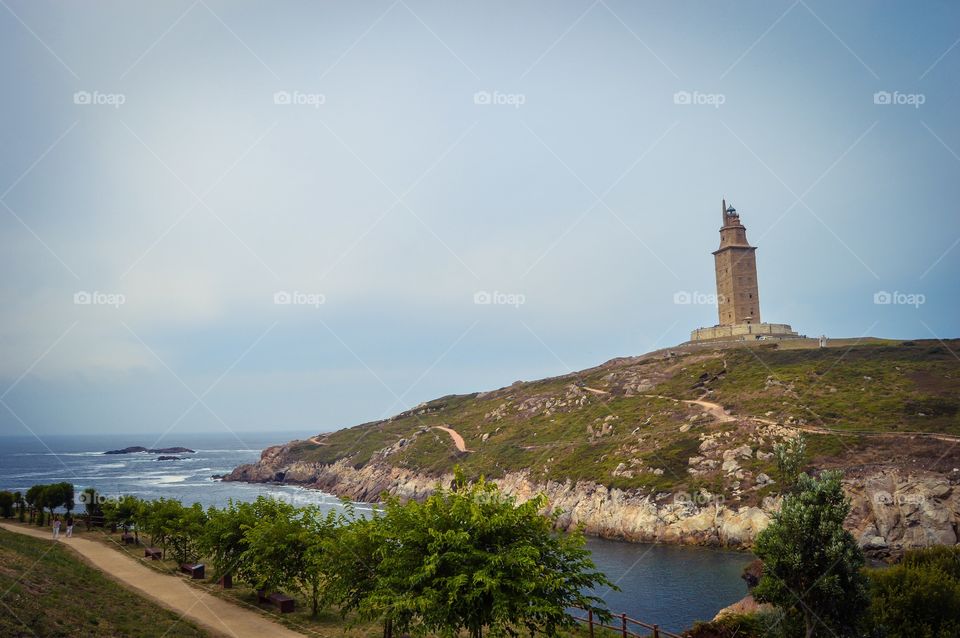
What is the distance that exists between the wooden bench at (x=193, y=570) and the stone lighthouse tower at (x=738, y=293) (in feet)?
375

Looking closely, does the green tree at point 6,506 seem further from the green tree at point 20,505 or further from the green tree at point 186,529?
the green tree at point 186,529

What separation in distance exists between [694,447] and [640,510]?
13.8 metres

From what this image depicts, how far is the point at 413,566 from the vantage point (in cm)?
1728

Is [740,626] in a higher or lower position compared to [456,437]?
lower

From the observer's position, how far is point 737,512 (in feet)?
198

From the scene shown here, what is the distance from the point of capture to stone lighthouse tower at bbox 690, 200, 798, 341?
123 meters

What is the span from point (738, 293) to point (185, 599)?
406 ft

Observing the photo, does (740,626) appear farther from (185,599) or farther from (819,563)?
(185,599)

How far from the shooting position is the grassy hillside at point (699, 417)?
67438mm

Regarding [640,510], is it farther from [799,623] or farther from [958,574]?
[799,623]

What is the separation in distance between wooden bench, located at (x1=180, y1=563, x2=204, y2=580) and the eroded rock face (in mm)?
17141

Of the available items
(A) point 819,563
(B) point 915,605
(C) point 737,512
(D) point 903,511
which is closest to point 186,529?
(A) point 819,563

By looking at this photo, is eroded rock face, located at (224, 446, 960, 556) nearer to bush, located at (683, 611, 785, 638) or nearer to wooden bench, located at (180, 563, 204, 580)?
bush, located at (683, 611, 785, 638)

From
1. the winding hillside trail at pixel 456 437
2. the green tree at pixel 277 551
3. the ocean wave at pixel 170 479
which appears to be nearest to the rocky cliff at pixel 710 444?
the winding hillside trail at pixel 456 437
